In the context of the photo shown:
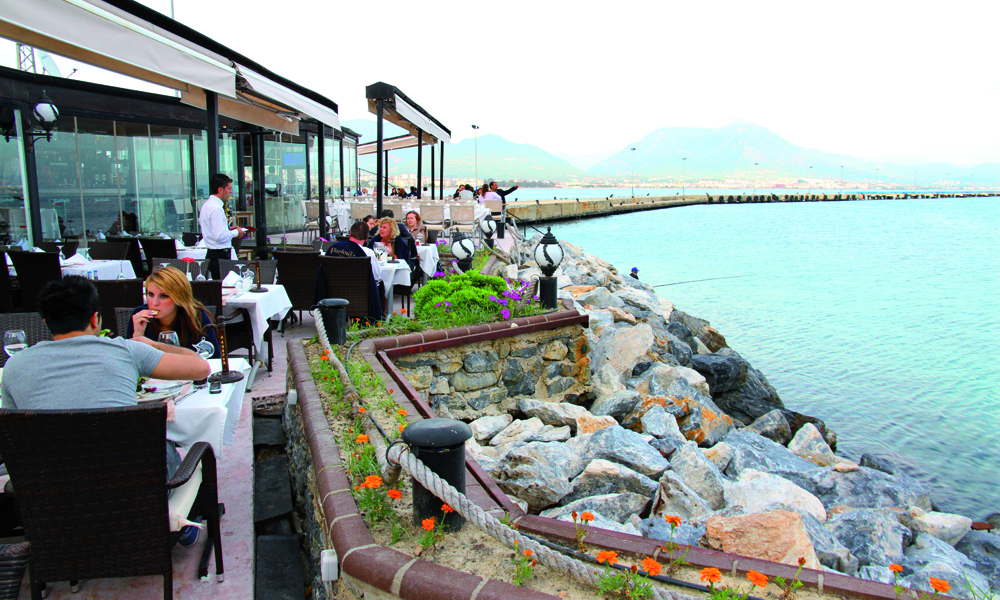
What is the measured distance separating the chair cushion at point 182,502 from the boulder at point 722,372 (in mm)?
7754

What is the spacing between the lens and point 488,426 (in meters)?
5.51

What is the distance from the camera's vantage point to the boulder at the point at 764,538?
2.91 m

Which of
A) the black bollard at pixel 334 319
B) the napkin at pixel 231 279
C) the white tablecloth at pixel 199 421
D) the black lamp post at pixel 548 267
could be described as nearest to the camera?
the white tablecloth at pixel 199 421

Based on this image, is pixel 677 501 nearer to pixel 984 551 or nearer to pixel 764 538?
pixel 764 538

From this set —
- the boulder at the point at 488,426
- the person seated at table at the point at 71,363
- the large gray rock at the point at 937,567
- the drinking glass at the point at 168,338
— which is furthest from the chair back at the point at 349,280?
the large gray rock at the point at 937,567

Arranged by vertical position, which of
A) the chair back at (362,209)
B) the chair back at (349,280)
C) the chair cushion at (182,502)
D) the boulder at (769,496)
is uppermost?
the chair back at (362,209)

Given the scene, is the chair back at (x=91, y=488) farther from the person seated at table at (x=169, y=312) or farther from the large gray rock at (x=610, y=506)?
the large gray rock at (x=610, y=506)

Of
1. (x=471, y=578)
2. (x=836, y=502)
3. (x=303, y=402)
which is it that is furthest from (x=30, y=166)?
(x=836, y=502)

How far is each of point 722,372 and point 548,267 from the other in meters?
3.77

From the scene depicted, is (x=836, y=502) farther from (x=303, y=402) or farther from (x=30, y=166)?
(x=30, y=166)

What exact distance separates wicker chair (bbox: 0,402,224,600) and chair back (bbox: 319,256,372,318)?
423 cm

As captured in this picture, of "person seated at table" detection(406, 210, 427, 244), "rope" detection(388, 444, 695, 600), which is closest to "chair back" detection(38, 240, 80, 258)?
"person seated at table" detection(406, 210, 427, 244)

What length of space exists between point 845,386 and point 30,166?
15.0 m

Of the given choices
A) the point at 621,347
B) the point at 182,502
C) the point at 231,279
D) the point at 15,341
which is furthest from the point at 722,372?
the point at 15,341
